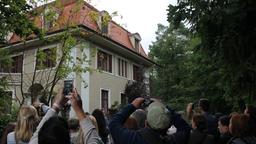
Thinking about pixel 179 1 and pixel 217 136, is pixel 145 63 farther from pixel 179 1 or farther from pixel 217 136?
pixel 217 136

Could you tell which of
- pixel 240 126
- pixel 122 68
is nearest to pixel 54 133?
pixel 240 126

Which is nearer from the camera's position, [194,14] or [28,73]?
[194,14]

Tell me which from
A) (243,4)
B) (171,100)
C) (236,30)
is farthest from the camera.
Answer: (171,100)

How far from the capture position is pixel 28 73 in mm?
32406

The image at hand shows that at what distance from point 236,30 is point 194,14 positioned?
3.24ft

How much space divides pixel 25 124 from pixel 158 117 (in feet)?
6.63

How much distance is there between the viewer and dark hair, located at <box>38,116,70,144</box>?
2881 millimetres

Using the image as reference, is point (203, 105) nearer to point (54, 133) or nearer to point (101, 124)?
point (101, 124)

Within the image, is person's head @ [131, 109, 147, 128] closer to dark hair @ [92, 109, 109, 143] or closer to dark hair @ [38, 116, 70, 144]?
dark hair @ [92, 109, 109, 143]

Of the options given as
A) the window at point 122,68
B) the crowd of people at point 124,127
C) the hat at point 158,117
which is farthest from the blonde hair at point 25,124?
the window at point 122,68

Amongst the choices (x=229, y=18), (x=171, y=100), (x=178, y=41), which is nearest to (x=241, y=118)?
(x=229, y=18)

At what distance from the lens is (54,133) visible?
2900mm

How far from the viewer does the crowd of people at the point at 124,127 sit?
308 centimetres

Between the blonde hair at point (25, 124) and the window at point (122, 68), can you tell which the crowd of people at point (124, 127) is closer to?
the blonde hair at point (25, 124)
